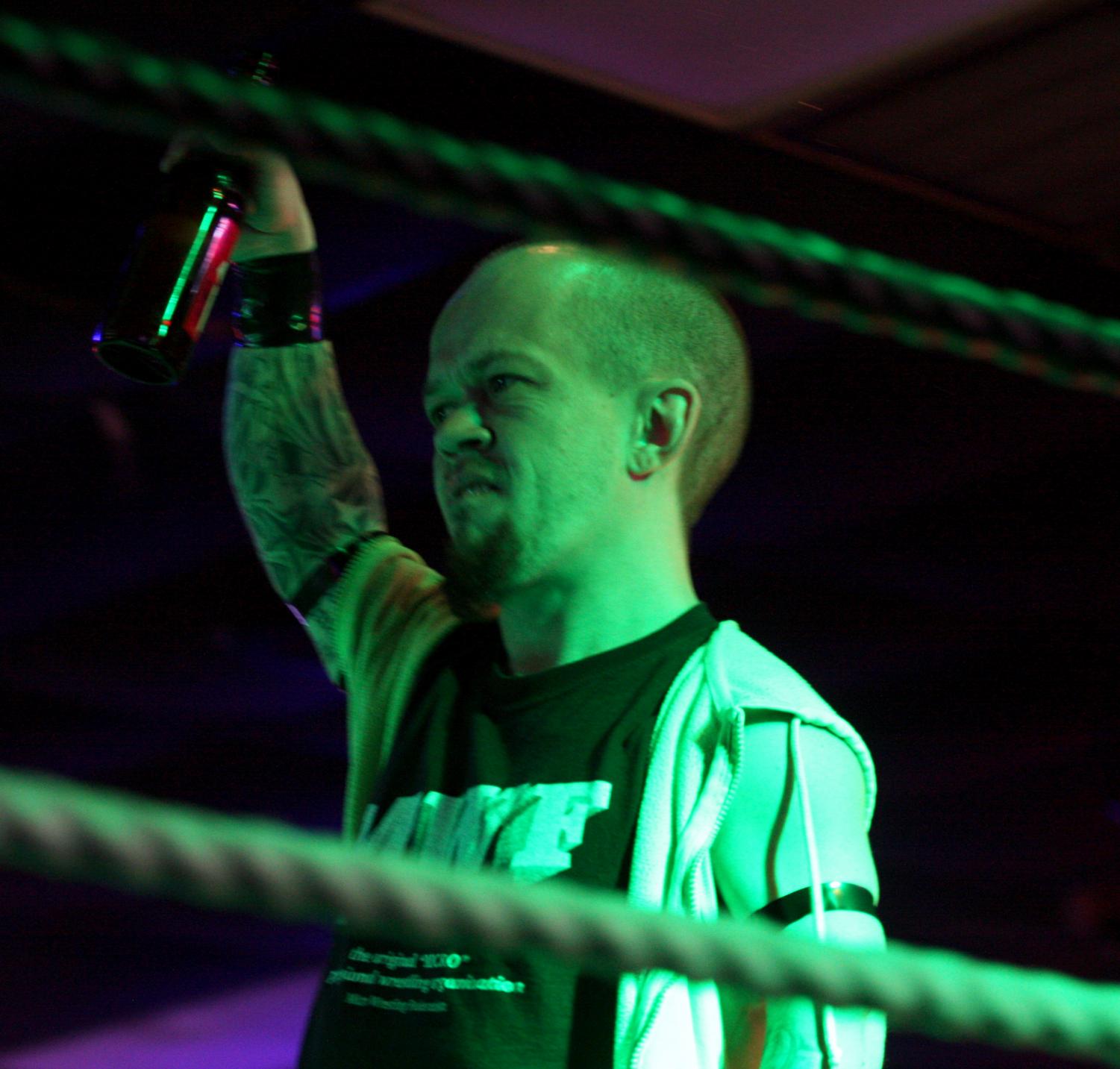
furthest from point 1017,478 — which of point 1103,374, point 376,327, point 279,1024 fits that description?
point 279,1024

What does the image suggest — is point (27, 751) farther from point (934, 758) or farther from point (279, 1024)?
point (934, 758)

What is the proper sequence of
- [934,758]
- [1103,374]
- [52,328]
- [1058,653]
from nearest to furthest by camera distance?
[1103,374]
[52,328]
[1058,653]
[934,758]

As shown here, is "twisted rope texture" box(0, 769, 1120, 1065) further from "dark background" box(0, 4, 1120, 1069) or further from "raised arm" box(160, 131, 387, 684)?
"dark background" box(0, 4, 1120, 1069)

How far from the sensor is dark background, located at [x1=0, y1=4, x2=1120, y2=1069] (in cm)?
252

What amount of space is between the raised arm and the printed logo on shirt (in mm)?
266

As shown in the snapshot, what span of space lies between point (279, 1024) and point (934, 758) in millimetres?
2588

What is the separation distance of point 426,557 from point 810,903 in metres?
2.48

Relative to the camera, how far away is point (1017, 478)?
3.12m

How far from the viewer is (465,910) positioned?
0.35 meters

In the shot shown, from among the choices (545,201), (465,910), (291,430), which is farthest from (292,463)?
(465,910)

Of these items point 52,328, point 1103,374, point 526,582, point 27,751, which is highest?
point 52,328

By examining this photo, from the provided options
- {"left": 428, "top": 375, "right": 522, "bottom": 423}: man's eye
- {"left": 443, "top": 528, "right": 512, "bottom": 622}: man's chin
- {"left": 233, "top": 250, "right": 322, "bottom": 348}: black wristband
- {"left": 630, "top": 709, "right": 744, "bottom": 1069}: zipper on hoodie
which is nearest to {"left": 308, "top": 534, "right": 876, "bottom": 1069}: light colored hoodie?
{"left": 630, "top": 709, "right": 744, "bottom": 1069}: zipper on hoodie

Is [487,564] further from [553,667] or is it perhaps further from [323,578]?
[323,578]

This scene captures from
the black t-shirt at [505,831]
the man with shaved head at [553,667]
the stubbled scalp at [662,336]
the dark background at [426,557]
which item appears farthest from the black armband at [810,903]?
the dark background at [426,557]
